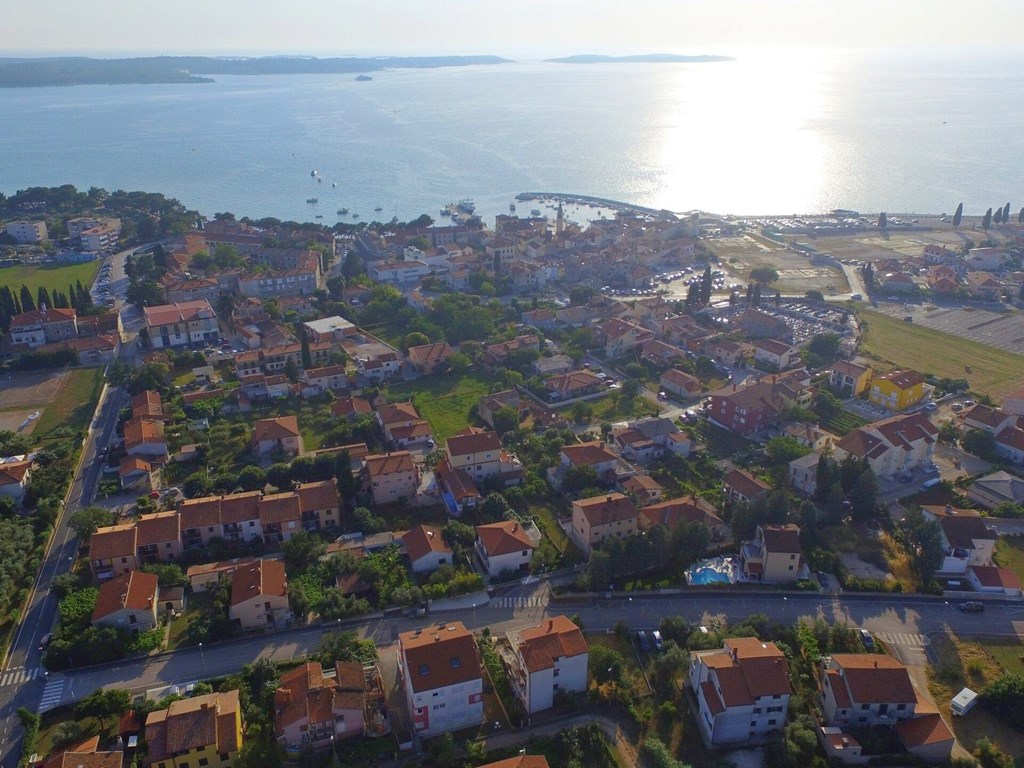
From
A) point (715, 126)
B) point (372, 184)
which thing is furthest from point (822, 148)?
point (372, 184)

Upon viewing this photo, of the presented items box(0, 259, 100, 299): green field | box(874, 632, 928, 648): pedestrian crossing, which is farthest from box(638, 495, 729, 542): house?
box(0, 259, 100, 299): green field

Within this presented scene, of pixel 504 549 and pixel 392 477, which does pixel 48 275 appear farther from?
pixel 504 549

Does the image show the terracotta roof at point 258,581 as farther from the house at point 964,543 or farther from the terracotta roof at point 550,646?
the house at point 964,543

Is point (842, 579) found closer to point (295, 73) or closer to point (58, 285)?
point (58, 285)

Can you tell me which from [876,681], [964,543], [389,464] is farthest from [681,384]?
[876,681]

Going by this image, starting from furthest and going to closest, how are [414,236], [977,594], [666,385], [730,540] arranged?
[414,236]
[666,385]
[730,540]
[977,594]

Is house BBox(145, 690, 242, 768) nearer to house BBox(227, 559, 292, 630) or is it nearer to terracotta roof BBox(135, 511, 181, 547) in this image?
house BBox(227, 559, 292, 630)
